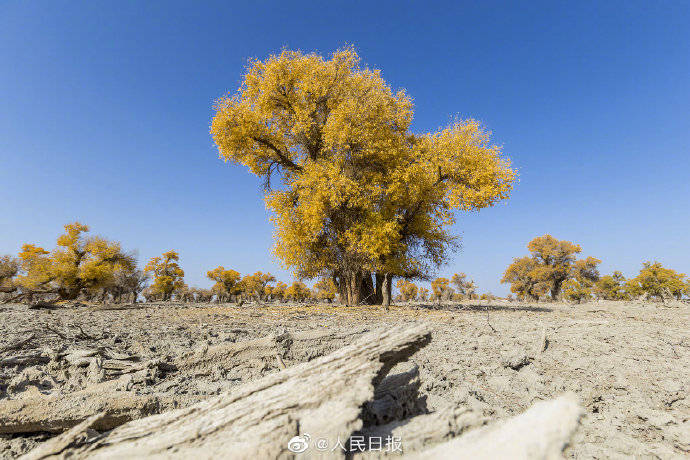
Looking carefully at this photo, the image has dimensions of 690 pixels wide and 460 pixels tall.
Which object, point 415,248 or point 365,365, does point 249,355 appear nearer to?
point 365,365

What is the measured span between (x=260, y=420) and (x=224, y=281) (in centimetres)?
5105

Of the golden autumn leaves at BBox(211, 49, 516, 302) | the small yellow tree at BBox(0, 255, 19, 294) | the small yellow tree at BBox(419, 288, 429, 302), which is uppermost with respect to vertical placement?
the golden autumn leaves at BBox(211, 49, 516, 302)

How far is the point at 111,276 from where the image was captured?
23.8 m

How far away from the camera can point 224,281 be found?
159ft

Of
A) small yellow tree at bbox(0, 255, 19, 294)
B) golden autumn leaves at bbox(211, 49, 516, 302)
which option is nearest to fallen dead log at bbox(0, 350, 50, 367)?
golden autumn leaves at bbox(211, 49, 516, 302)

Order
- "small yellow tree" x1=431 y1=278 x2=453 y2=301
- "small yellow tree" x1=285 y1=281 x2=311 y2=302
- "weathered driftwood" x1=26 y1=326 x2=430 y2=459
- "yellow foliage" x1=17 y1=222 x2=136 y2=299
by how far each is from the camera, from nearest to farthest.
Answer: "weathered driftwood" x1=26 y1=326 x2=430 y2=459
"yellow foliage" x1=17 y1=222 x2=136 y2=299
"small yellow tree" x1=431 y1=278 x2=453 y2=301
"small yellow tree" x1=285 y1=281 x2=311 y2=302

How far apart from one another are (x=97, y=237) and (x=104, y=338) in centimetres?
2458

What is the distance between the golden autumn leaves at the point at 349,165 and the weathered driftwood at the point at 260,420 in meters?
11.8

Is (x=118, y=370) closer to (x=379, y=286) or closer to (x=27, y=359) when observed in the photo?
(x=27, y=359)

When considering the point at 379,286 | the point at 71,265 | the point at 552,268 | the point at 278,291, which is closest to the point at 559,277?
the point at 552,268

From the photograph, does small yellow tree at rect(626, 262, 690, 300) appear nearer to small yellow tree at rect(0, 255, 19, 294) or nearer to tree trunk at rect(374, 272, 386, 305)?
tree trunk at rect(374, 272, 386, 305)

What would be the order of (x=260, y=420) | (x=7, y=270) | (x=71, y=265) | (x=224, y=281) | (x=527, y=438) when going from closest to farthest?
(x=527, y=438) → (x=260, y=420) → (x=71, y=265) → (x=7, y=270) → (x=224, y=281)

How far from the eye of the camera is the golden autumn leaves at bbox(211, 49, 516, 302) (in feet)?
46.8

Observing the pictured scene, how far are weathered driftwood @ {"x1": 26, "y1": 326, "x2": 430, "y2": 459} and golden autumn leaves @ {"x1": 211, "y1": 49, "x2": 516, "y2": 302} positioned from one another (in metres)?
11.8
